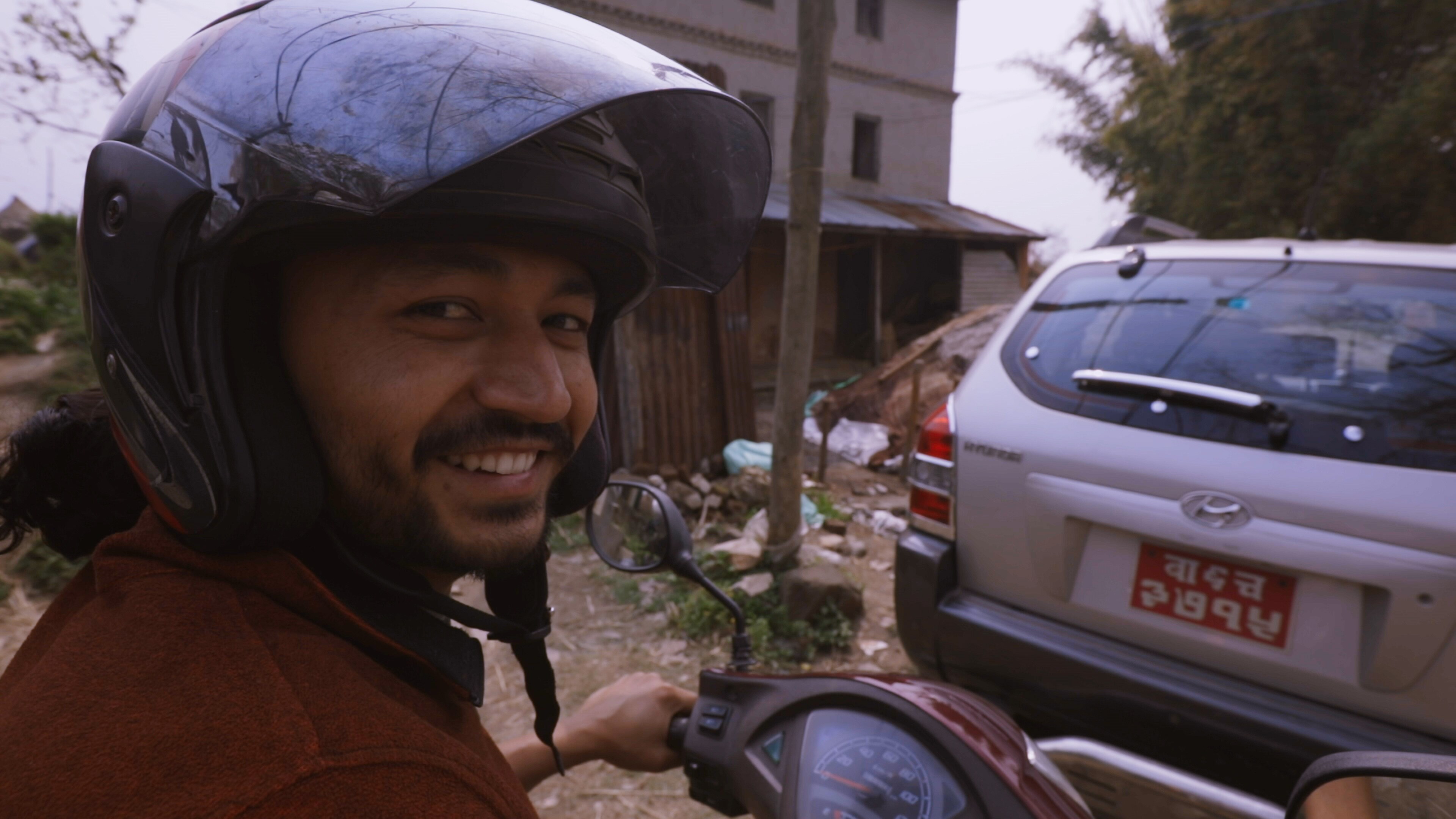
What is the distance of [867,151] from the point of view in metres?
17.1

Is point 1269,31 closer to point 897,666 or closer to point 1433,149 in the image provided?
point 1433,149

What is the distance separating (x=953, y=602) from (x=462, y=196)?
6.94 feet

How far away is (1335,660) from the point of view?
1919 mm

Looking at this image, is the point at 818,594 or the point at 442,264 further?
the point at 818,594

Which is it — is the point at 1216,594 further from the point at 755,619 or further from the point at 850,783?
the point at 755,619

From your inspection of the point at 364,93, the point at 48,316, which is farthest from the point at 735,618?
the point at 48,316

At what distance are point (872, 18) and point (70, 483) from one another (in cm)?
1806

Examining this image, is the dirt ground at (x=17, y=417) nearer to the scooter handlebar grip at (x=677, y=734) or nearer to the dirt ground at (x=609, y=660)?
the dirt ground at (x=609, y=660)

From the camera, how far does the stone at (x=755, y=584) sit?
4453 millimetres

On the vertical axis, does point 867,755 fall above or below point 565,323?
below

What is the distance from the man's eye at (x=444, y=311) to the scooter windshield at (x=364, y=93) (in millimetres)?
188

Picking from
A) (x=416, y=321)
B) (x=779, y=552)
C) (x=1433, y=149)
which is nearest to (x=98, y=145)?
(x=416, y=321)

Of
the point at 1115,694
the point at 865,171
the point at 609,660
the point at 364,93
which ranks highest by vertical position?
the point at 865,171

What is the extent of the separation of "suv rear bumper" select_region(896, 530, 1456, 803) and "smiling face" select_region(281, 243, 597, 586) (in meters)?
1.79
